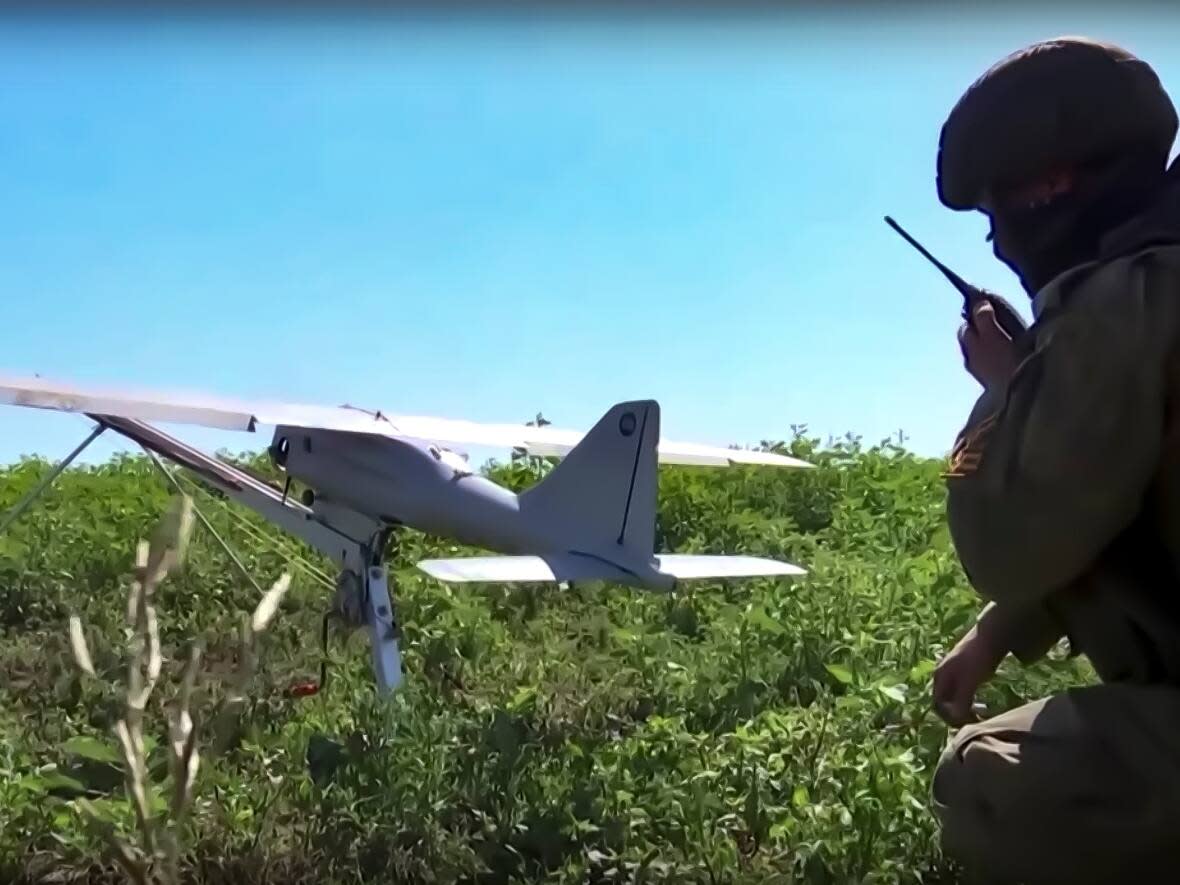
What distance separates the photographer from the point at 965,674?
127 centimetres

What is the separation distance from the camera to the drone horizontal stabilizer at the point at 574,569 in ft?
8.78

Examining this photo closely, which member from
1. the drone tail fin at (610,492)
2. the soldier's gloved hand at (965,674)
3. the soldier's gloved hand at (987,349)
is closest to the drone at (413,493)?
the drone tail fin at (610,492)

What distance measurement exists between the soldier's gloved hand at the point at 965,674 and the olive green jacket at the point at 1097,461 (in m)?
0.23

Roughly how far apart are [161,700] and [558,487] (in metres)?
1.07

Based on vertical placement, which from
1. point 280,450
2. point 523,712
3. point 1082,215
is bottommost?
point 523,712

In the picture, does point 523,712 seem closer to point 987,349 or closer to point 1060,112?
point 987,349

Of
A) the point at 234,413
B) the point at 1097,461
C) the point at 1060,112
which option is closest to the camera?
the point at 1097,461

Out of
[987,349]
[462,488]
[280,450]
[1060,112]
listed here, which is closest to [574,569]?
[462,488]

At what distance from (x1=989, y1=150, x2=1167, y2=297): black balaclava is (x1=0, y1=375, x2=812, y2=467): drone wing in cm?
195

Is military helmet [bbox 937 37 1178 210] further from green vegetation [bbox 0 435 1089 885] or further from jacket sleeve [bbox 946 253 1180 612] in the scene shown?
green vegetation [bbox 0 435 1089 885]

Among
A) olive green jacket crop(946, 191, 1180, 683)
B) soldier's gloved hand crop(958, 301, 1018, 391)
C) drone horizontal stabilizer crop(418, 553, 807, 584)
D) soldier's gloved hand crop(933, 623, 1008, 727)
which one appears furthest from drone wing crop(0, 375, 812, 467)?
olive green jacket crop(946, 191, 1180, 683)

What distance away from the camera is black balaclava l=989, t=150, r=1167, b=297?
1.02m

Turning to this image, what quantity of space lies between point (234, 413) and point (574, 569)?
0.90 m

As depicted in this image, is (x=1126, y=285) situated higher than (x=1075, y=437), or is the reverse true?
(x=1126, y=285)
